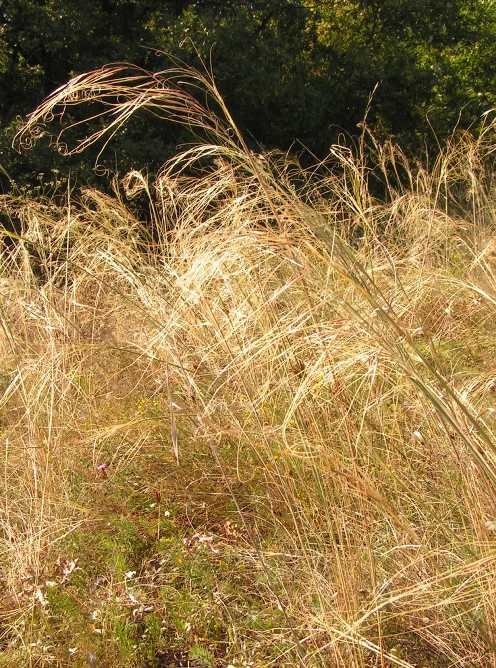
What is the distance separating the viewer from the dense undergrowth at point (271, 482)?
1160mm

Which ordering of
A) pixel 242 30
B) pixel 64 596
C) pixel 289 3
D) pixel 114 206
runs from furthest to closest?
pixel 289 3 → pixel 242 30 → pixel 114 206 → pixel 64 596

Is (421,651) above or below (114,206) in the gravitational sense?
below

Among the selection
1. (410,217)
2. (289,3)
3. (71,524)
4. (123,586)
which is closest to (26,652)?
(123,586)

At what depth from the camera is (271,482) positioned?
1.61 m

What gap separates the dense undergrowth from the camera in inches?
45.7

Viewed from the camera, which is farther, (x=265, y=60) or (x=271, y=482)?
(x=265, y=60)

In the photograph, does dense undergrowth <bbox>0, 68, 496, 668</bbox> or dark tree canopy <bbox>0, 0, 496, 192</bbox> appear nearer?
dense undergrowth <bbox>0, 68, 496, 668</bbox>

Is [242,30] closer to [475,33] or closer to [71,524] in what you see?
[475,33]

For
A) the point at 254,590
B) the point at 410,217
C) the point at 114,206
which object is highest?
the point at 114,206

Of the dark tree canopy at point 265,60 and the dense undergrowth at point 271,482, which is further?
the dark tree canopy at point 265,60

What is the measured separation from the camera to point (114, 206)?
92.4 inches

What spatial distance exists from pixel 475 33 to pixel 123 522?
8644 millimetres

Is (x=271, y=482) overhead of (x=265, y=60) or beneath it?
beneath

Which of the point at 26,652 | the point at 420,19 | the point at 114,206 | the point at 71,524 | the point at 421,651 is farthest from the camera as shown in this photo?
the point at 420,19
